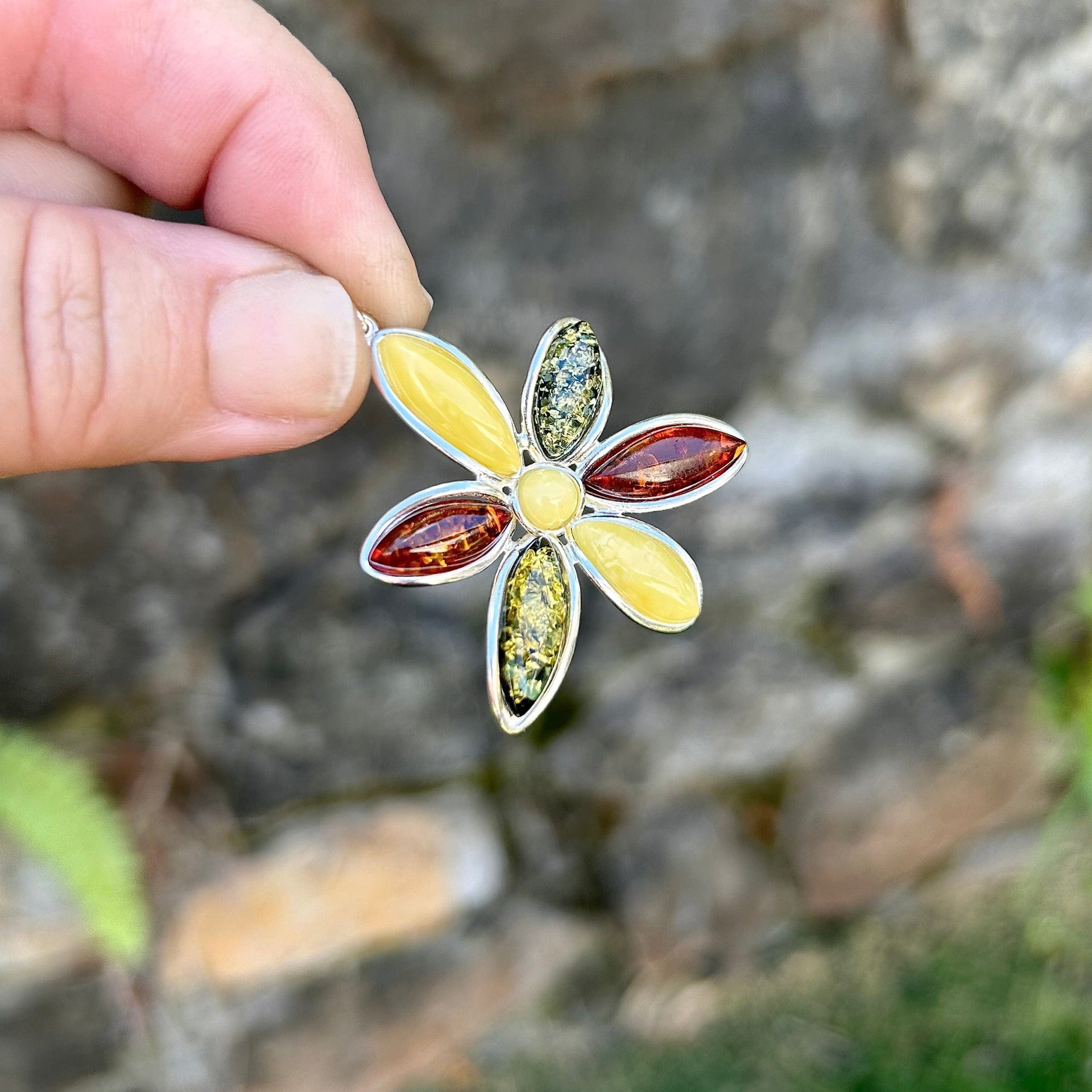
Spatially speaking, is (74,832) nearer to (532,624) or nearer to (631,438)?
(532,624)

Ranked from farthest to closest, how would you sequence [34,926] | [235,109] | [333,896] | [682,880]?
[682,880] → [333,896] → [34,926] → [235,109]

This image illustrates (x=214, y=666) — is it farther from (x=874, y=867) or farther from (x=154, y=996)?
(x=874, y=867)

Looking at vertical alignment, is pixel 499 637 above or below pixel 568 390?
below

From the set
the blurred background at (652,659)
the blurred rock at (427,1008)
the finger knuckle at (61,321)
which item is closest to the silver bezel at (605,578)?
the blurred background at (652,659)

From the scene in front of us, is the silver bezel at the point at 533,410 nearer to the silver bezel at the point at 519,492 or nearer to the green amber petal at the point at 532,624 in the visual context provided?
the silver bezel at the point at 519,492

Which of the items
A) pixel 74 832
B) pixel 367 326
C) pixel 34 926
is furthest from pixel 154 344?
Result: pixel 34 926

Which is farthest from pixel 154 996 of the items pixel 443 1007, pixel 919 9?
pixel 919 9

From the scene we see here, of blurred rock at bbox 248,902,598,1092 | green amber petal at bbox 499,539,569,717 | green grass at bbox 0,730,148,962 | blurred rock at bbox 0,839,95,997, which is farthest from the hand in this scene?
blurred rock at bbox 248,902,598,1092
